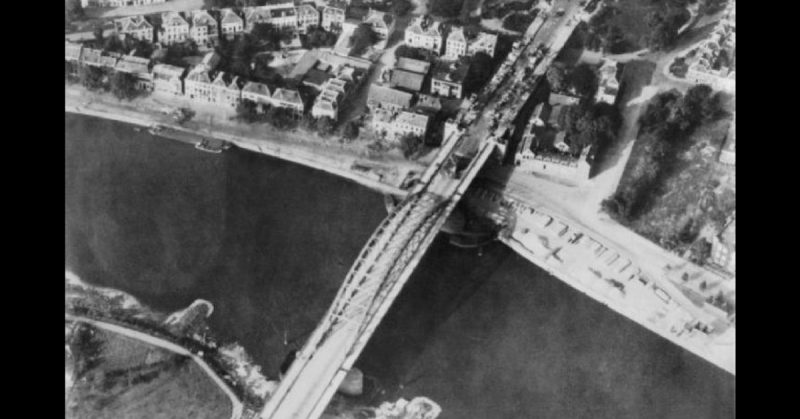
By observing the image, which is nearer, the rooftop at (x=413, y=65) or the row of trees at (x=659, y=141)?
the row of trees at (x=659, y=141)

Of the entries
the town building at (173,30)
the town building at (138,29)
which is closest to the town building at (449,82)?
the town building at (173,30)

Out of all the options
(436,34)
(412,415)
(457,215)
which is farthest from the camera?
(436,34)

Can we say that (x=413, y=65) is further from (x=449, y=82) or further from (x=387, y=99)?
(x=387, y=99)

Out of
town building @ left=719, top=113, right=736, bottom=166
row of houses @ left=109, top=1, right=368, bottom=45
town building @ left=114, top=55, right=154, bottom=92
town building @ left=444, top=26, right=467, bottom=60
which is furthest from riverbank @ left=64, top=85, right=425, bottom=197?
town building @ left=719, top=113, right=736, bottom=166

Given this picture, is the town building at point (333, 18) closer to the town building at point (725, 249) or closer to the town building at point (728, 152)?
the town building at point (728, 152)

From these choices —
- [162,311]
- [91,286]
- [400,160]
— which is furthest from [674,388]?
[91,286]

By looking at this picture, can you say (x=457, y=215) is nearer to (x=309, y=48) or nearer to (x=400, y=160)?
(x=400, y=160)
